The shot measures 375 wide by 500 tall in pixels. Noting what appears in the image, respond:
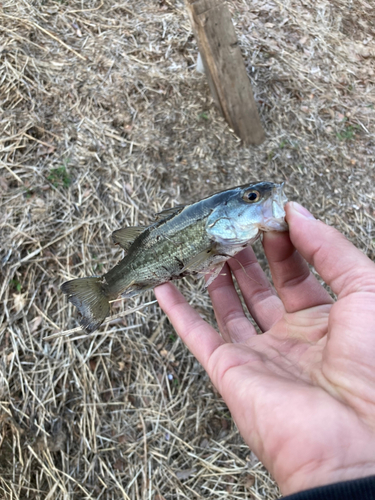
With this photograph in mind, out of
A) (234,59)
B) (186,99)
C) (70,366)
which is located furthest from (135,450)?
(234,59)

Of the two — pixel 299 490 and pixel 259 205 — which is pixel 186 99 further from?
pixel 299 490

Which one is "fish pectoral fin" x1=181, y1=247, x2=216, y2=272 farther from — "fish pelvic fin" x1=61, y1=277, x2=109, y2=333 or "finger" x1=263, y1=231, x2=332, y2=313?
"fish pelvic fin" x1=61, y1=277, x2=109, y2=333

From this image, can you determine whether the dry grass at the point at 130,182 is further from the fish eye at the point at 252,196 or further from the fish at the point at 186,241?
the fish eye at the point at 252,196

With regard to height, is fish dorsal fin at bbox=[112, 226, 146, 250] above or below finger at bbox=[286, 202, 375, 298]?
below

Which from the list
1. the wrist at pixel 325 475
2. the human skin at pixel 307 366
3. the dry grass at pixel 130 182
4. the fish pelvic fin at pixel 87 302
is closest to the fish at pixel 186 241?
the fish pelvic fin at pixel 87 302

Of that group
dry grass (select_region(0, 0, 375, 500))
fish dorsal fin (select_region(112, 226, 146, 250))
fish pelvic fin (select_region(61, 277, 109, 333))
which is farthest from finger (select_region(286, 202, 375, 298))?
dry grass (select_region(0, 0, 375, 500))

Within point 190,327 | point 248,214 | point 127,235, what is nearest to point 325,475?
point 190,327
